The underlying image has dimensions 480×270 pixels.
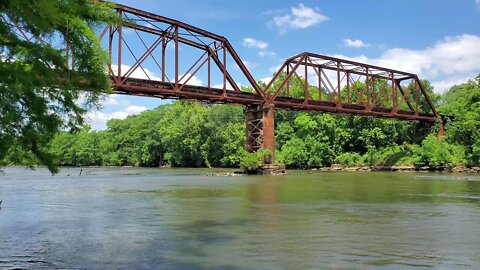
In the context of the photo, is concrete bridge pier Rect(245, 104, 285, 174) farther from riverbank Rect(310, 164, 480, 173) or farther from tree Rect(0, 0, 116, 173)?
tree Rect(0, 0, 116, 173)

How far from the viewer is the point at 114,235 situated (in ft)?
42.9

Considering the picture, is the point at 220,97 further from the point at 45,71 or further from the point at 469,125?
the point at 45,71

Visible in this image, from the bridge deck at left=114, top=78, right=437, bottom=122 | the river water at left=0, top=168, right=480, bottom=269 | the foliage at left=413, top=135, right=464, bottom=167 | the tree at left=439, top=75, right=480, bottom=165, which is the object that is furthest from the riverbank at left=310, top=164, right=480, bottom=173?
the river water at left=0, top=168, right=480, bottom=269

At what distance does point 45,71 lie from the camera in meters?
6.50

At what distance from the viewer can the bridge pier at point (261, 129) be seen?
5966 cm

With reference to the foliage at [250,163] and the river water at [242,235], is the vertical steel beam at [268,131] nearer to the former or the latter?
the foliage at [250,163]

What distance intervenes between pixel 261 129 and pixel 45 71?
2154 inches

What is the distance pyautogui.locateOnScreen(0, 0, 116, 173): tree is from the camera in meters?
6.05

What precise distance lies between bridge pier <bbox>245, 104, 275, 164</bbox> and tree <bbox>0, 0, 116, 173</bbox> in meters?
51.5

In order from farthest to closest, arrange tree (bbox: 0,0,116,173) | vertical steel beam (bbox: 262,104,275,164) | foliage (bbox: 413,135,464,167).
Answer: foliage (bbox: 413,135,464,167) → vertical steel beam (bbox: 262,104,275,164) → tree (bbox: 0,0,116,173)

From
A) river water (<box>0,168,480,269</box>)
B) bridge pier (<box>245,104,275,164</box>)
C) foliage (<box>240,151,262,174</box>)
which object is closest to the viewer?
river water (<box>0,168,480,269</box>)

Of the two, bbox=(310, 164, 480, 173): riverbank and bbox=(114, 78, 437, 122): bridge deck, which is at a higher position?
bbox=(114, 78, 437, 122): bridge deck

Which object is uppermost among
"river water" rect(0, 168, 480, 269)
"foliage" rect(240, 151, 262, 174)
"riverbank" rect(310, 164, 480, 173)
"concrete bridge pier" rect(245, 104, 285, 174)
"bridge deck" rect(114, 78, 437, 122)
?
"bridge deck" rect(114, 78, 437, 122)

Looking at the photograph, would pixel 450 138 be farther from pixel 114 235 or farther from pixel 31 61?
pixel 31 61
